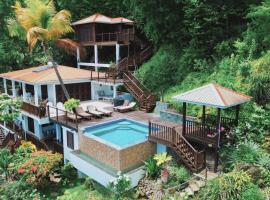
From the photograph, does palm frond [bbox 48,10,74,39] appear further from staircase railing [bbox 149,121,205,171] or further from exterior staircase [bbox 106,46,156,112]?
staircase railing [bbox 149,121,205,171]

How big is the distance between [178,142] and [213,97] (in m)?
2.78

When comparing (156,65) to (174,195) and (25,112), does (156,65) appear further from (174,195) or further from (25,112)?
(174,195)

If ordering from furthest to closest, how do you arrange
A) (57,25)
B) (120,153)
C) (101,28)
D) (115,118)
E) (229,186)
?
(101,28), (57,25), (115,118), (120,153), (229,186)

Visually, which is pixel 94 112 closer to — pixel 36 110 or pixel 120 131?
pixel 120 131

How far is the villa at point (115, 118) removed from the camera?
12.3 meters

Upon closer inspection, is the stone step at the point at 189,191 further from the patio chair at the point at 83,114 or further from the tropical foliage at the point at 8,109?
the tropical foliage at the point at 8,109

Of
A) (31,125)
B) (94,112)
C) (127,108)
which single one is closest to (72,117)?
(94,112)

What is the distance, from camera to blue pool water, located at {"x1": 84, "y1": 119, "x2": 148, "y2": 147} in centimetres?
1529

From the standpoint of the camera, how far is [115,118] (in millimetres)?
18031

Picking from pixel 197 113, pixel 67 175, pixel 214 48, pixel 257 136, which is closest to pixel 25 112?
pixel 67 175

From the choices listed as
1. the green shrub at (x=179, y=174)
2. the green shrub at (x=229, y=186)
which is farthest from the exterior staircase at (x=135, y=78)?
the green shrub at (x=229, y=186)

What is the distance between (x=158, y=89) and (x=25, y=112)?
33.3ft

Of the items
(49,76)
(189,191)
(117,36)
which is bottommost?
(189,191)

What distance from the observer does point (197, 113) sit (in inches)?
604
